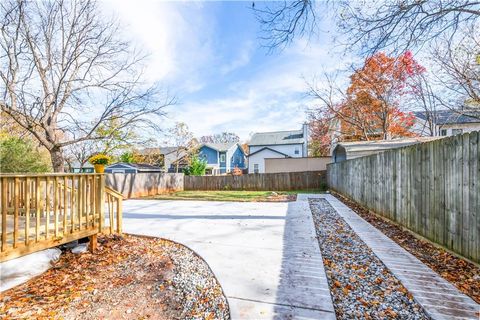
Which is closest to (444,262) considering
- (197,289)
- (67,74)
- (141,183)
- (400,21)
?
(197,289)

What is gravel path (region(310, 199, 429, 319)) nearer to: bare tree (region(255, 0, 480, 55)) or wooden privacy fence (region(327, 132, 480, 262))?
wooden privacy fence (region(327, 132, 480, 262))

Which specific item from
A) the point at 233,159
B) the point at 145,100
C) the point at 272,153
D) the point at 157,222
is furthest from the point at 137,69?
the point at 233,159

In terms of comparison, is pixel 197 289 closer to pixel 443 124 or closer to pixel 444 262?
pixel 444 262

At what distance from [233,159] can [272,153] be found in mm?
6744

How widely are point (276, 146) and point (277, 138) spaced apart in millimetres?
1197

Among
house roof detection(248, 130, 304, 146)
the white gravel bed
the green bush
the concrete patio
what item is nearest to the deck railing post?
the concrete patio

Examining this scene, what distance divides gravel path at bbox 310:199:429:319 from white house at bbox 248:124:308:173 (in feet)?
77.0

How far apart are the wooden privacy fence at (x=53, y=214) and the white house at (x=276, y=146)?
23.6 m

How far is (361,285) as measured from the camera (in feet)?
8.45

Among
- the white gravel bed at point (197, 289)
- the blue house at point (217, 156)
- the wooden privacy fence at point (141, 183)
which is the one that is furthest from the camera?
the blue house at point (217, 156)

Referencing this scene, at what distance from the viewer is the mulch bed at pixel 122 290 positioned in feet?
7.54

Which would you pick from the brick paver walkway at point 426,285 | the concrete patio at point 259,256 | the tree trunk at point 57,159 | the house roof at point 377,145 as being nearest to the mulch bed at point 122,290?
the concrete patio at point 259,256

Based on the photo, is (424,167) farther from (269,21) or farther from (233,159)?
(233,159)

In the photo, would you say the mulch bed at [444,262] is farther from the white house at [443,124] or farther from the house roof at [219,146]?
the house roof at [219,146]
